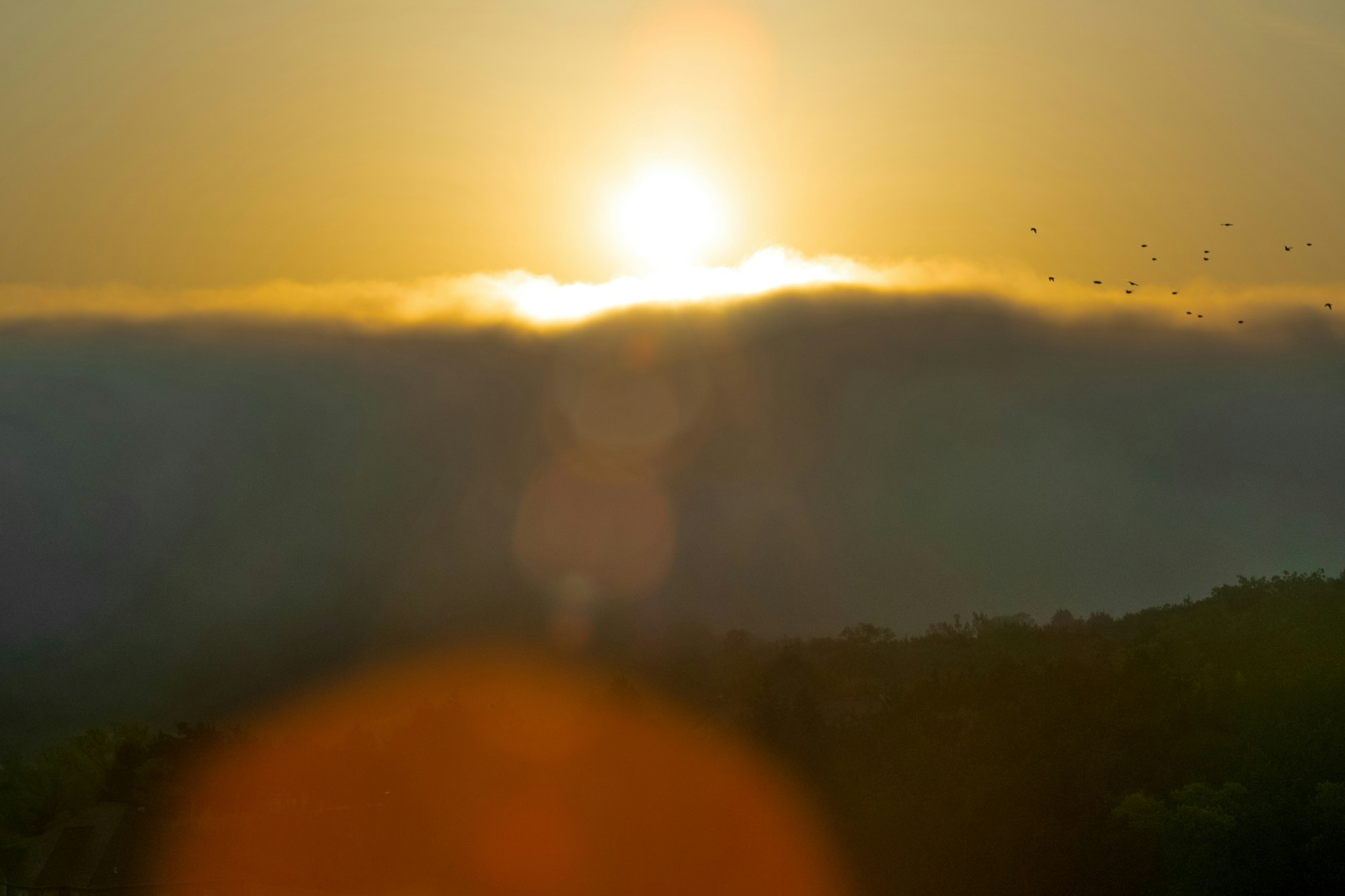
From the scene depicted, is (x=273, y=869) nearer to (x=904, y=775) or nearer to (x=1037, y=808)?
(x=904, y=775)

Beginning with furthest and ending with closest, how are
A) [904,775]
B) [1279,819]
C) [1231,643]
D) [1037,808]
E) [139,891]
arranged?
[1231,643] < [139,891] < [904,775] < [1037,808] < [1279,819]

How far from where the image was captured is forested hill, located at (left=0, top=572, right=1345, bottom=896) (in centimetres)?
5412

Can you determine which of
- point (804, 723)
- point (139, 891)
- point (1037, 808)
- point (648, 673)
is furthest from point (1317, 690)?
point (648, 673)

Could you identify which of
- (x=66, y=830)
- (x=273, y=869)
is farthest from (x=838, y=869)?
(x=66, y=830)

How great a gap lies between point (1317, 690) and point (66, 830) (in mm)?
60555

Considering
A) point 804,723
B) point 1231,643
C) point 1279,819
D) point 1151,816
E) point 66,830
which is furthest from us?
point 1231,643

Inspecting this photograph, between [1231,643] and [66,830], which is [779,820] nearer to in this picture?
[66,830]

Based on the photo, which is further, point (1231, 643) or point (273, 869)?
point (1231, 643)

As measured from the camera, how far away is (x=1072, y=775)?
6481 centimetres

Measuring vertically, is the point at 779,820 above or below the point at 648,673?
above

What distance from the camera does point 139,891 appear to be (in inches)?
3191

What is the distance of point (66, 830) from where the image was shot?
87.3 metres

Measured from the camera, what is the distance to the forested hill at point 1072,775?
54.1m

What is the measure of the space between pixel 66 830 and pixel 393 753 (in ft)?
73.0
